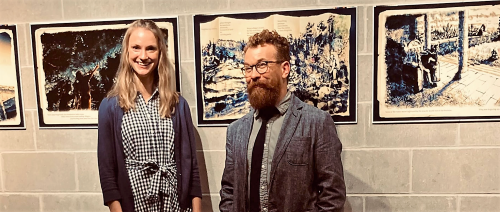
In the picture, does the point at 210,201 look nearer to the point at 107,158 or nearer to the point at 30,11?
the point at 107,158

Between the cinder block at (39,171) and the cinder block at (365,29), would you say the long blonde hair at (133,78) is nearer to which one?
the cinder block at (39,171)

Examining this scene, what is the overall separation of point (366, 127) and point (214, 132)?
2.55 ft

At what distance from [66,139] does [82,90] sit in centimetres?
29

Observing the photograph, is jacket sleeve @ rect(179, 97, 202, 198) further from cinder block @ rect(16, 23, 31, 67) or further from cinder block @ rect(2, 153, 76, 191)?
cinder block @ rect(16, 23, 31, 67)

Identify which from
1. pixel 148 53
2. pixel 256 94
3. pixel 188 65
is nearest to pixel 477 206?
pixel 256 94

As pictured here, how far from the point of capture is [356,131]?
1.62 m

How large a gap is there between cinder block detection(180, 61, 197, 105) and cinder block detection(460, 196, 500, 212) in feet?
4.83

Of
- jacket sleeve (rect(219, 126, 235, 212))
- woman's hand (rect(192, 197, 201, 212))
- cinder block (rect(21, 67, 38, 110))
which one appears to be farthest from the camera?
cinder block (rect(21, 67, 38, 110))

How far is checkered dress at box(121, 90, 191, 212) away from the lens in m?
1.36

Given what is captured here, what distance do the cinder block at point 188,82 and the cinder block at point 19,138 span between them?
884mm

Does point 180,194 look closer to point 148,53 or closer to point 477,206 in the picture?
point 148,53

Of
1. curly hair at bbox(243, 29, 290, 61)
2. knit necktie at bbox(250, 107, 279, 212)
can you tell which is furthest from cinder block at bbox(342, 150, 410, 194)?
curly hair at bbox(243, 29, 290, 61)

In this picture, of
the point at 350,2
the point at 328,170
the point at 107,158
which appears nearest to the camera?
the point at 328,170

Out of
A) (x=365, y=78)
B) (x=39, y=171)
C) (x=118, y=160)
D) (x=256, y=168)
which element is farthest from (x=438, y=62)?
(x=39, y=171)
